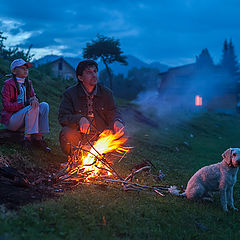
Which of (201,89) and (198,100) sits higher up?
(201,89)

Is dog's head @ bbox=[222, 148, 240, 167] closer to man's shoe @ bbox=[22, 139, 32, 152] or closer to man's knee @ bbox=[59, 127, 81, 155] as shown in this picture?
man's knee @ bbox=[59, 127, 81, 155]

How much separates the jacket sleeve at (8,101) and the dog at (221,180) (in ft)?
14.0

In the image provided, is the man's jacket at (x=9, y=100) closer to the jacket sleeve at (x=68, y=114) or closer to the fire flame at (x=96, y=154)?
the jacket sleeve at (x=68, y=114)

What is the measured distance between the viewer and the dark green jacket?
6.27m

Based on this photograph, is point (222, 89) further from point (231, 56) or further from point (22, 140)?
point (22, 140)

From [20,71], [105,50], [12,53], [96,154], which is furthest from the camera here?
[105,50]

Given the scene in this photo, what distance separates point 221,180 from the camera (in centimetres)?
517

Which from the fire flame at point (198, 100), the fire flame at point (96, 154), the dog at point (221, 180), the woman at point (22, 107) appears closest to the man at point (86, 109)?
the fire flame at point (96, 154)

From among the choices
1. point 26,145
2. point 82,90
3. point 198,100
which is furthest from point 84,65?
point 198,100

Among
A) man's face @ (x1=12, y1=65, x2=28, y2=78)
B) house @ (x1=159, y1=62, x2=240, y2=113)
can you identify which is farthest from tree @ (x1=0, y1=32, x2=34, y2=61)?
house @ (x1=159, y1=62, x2=240, y2=113)

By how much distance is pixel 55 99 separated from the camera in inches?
750

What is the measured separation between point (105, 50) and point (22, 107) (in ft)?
125

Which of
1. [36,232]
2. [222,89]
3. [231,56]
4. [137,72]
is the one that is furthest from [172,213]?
[137,72]

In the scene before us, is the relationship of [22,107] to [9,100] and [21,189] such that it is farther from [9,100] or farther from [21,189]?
[21,189]
